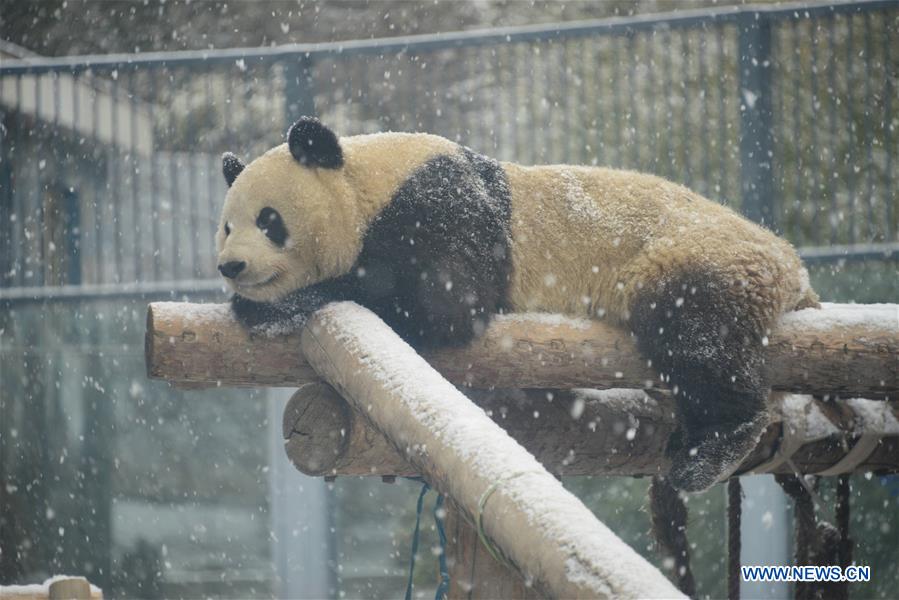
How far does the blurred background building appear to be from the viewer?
5.80 metres

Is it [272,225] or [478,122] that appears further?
[478,122]

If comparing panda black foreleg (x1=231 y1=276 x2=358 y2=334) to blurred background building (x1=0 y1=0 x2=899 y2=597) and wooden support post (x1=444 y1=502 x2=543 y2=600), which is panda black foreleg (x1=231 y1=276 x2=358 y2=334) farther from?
blurred background building (x1=0 y1=0 x2=899 y2=597)

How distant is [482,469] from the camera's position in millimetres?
1846

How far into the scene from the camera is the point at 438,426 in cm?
206

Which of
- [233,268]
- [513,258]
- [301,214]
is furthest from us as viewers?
[513,258]

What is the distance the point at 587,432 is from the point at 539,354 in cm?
51

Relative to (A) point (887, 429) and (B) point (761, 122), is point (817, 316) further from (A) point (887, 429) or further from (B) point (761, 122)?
(B) point (761, 122)

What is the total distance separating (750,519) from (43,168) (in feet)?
15.9

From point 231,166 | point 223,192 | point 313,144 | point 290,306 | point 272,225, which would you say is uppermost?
point 313,144

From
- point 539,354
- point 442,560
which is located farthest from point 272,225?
point 442,560

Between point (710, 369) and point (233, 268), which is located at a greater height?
point (233, 268)

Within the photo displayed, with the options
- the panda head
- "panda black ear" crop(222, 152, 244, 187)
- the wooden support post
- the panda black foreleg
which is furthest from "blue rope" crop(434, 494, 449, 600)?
"panda black ear" crop(222, 152, 244, 187)

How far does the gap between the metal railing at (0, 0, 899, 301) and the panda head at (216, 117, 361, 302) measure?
273 cm

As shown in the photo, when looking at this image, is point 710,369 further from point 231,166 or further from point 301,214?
point 231,166
